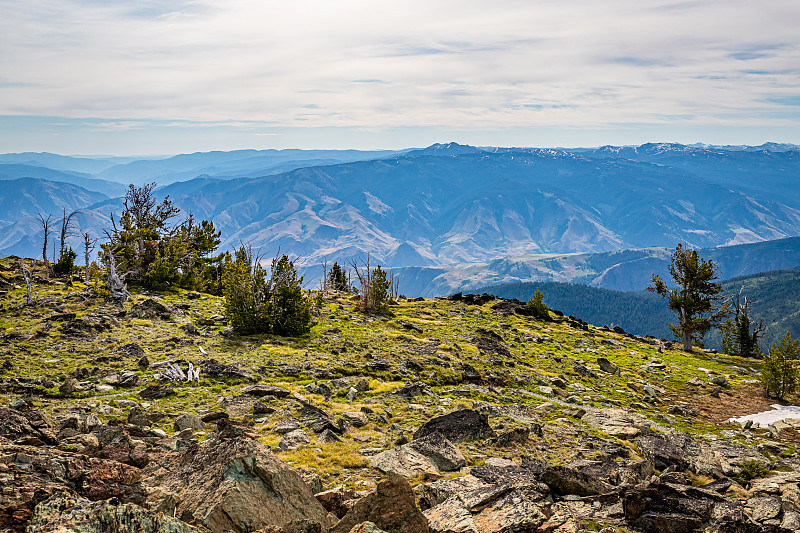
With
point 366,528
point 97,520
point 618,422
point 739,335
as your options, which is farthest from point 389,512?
point 739,335

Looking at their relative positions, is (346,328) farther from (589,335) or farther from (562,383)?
(589,335)

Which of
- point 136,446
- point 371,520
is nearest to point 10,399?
point 136,446

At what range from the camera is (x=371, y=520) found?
10805mm

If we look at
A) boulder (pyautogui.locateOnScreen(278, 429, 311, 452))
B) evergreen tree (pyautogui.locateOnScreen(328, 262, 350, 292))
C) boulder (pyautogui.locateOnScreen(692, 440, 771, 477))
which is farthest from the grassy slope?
evergreen tree (pyautogui.locateOnScreen(328, 262, 350, 292))

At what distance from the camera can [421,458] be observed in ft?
53.9

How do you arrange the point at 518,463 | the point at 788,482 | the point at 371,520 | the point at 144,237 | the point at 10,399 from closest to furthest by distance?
the point at 371,520
the point at 788,482
the point at 518,463
the point at 10,399
the point at 144,237

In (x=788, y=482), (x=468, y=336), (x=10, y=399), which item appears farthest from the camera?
(x=468, y=336)

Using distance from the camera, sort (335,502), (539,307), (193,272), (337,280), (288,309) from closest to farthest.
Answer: (335,502)
(288,309)
(193,272)
(539,307)
(337,280)

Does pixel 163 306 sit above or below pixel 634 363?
above

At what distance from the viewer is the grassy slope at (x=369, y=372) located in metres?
19.5

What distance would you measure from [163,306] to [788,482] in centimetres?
3927

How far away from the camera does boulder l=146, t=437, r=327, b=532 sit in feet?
34.0

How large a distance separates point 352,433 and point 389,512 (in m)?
8.48

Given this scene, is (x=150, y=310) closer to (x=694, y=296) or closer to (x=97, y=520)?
(x=97, y=520)
